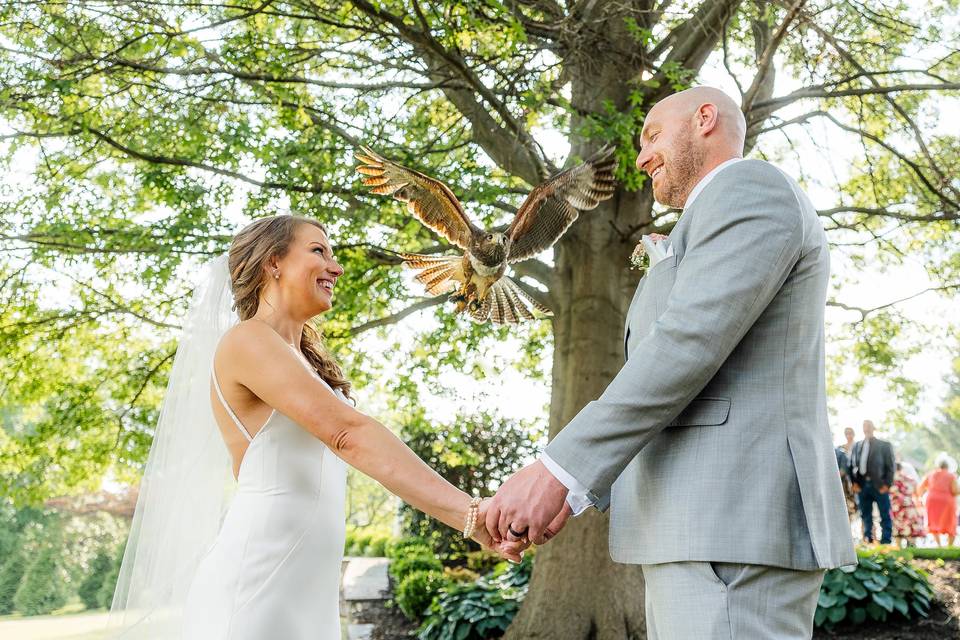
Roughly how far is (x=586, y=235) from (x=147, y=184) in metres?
3.94

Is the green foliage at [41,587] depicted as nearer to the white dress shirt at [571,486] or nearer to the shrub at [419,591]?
the shrub at [419,591]

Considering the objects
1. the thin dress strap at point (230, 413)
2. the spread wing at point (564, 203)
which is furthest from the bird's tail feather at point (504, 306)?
the thin dress strap at point (230, 413)

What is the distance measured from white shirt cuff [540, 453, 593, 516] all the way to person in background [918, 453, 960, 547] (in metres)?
12.6

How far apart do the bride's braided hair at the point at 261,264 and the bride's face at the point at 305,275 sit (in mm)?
36

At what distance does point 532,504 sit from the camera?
2457mm

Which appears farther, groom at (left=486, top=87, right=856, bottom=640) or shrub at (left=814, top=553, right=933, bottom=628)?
shrub at (left=814, top=553, right=933, bottom=628)

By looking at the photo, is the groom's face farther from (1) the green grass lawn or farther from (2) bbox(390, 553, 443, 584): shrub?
(1) the green grass lawn

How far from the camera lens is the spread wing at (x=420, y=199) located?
6.70 meters

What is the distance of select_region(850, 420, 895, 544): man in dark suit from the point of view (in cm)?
1193

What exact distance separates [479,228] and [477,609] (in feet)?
13.1

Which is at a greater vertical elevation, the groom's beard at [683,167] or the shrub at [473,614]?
the groom's beard at [683,167]

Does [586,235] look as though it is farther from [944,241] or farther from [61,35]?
[61,35]

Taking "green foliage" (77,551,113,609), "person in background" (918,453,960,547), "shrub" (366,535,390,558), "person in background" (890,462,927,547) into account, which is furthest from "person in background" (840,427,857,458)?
"green foliage" (77,551,113,609)

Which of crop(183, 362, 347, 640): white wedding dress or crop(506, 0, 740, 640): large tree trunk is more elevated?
crop(506, 0, 740, 640): large tree trunk
